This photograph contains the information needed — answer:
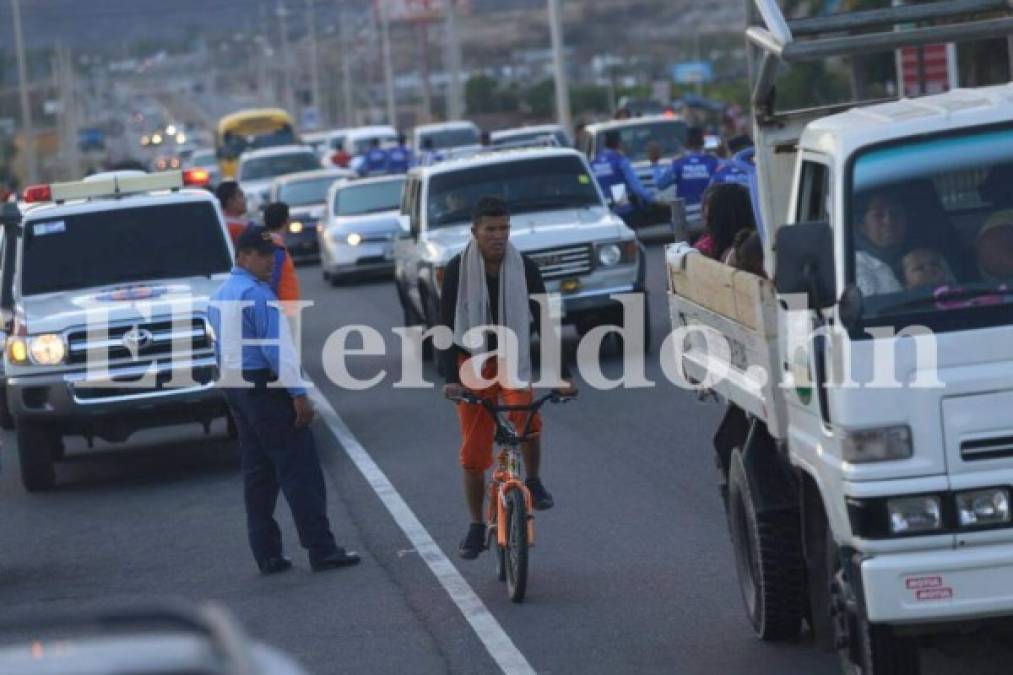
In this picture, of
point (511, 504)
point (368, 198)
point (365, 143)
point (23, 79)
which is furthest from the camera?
point (23, 79)

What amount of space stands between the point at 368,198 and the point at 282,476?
2191 centimetres

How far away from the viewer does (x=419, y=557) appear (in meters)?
11.4

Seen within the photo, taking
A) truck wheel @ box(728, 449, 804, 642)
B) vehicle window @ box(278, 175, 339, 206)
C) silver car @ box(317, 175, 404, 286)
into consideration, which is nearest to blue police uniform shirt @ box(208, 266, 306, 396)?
truck wheel @ box(728, 449, 804, 642)

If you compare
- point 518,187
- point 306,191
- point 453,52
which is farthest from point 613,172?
point 453,52

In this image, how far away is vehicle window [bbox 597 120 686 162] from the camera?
111ft

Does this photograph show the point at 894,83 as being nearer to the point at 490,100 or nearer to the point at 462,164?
the point at 462,164

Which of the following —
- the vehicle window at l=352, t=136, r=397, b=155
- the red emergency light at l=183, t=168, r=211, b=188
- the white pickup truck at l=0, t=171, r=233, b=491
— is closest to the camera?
the white pickup truck at l=0, t=171, r=233, b=491

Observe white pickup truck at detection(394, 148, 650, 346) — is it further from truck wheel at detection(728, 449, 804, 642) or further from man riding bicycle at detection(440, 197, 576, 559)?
truck wheel at detection(728, 449, 804, 642)

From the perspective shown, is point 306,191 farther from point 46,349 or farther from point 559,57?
point 46,349

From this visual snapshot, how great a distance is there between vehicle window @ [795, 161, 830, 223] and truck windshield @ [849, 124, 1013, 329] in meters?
0.25

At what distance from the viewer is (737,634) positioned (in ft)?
30.1

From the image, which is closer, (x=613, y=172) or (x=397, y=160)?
(x=613, y=172)

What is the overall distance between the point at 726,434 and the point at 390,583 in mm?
2224

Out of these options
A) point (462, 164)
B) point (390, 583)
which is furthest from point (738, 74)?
point (390, 583)
